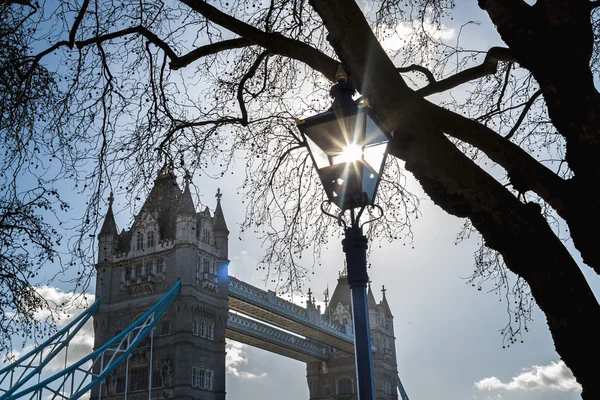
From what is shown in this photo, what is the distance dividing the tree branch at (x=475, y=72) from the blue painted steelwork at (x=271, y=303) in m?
36.2

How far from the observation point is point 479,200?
13.6ft

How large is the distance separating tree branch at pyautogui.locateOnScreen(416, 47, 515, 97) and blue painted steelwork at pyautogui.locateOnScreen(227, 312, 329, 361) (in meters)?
36.3

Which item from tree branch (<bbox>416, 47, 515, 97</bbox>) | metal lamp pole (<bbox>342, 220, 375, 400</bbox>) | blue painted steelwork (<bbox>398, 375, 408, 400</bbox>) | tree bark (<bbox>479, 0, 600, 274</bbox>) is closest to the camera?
metal lamp pole (<bbox>342, 220, 375, 400</bbox>)

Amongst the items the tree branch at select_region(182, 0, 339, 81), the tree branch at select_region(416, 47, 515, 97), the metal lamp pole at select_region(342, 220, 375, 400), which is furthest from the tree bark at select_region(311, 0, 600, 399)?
the tree branch at select_region(416, 47, 515, 97)

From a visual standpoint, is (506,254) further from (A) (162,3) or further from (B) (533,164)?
(A) (162,3)

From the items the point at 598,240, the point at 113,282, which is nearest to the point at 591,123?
the point at 598,240

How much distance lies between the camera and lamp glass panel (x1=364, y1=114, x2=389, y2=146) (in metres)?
3.85

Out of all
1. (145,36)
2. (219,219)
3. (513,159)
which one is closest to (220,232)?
(219,219)

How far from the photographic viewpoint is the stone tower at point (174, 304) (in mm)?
37219

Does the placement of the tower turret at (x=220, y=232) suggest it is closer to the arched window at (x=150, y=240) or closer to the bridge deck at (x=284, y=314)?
the bridge deck at (x=284, y=314)

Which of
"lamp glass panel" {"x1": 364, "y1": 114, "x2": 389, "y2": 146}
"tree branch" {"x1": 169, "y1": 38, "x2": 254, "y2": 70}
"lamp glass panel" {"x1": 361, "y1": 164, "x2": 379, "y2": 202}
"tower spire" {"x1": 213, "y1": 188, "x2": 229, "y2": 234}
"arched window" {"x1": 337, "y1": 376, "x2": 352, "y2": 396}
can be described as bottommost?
"lamp glass panel" {"x1": 361, "y1": 164, "x2": 379, "y2": 202}

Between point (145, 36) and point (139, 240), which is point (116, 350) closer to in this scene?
point (139, 240)

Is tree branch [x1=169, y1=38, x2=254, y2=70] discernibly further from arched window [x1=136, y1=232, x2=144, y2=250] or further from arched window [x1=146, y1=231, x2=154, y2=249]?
arched window [x1=136, y1=232, x2=144, y2=250]

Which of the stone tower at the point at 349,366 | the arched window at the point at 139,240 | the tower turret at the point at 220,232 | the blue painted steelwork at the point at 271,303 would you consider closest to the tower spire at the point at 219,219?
the tower turret at the point at 220,232
